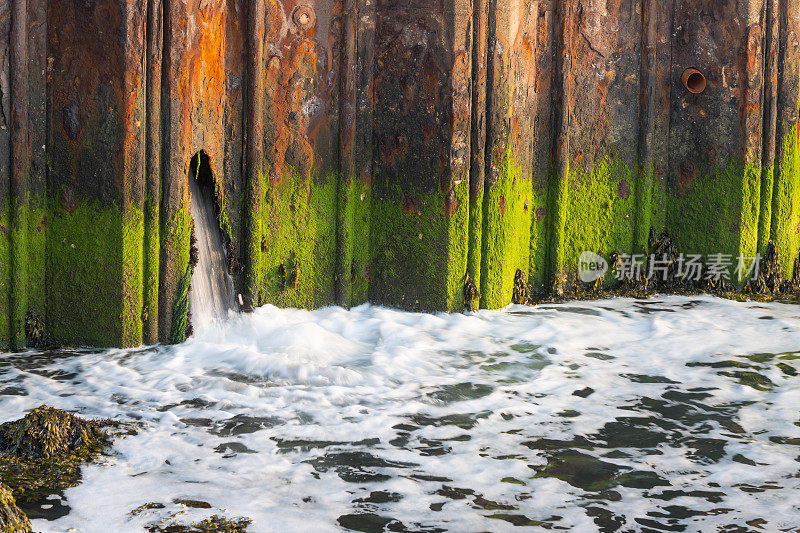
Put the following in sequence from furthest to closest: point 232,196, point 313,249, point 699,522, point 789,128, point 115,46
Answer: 1. point 789,128
2. point 313,249
3. point 232,196
4. point 115,46
5. point 699,522

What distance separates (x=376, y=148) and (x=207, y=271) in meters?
1.52

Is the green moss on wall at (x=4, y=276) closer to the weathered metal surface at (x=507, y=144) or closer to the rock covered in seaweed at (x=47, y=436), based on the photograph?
the rock covered in seaweed at (x=47, y=436)

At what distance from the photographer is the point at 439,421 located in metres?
3.88

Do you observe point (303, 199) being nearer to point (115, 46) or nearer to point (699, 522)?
point (115, 46)

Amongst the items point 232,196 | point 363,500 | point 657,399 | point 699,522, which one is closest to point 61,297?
point 232,196

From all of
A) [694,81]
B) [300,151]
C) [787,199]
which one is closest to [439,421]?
[300,151]

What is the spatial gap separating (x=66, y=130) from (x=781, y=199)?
584 centimetres

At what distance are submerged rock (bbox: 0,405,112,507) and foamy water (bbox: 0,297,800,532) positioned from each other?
0.10 meters

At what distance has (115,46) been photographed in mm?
4762

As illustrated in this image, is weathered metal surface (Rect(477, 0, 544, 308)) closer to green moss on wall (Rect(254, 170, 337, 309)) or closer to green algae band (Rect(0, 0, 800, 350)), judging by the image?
green algae band (Rect(0, 0, 800, 350))

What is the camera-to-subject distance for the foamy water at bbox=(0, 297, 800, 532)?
2.90 meters

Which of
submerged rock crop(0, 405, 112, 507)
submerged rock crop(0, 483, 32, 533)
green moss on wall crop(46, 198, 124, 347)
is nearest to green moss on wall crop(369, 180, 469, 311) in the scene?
green moss on wall crop(46, 198, 124, 347)

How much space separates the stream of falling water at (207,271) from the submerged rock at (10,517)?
2748mm

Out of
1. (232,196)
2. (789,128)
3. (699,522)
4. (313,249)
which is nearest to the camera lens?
(699,522)
